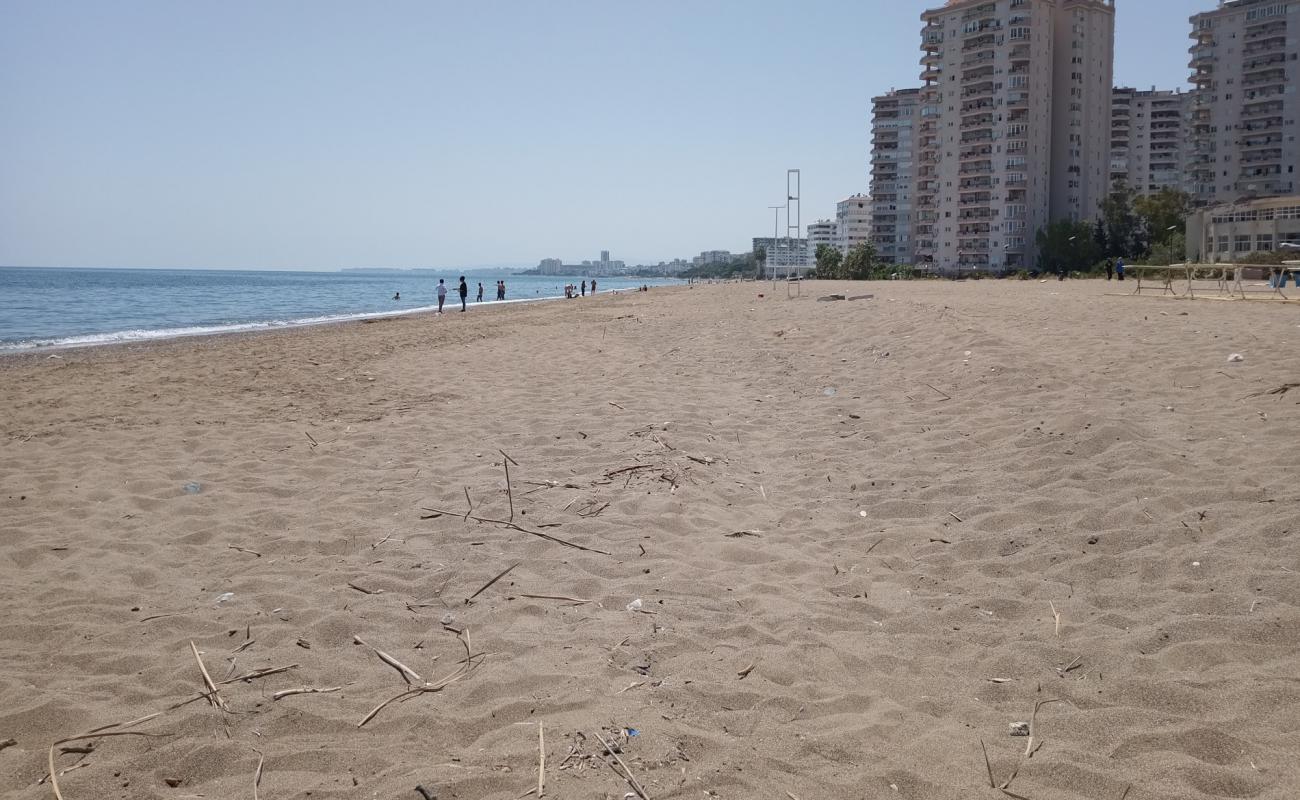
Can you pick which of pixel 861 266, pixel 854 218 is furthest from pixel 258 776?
pixel 854 218

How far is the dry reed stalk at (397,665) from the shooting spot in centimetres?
300

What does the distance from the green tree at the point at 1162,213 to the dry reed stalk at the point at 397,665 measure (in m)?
71.0

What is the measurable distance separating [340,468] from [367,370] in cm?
639

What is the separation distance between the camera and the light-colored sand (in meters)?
2.49

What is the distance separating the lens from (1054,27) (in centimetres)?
7769

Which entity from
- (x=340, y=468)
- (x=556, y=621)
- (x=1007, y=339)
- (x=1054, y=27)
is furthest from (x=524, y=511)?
(x=1054, y=27)

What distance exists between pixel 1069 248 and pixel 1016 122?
1715cm

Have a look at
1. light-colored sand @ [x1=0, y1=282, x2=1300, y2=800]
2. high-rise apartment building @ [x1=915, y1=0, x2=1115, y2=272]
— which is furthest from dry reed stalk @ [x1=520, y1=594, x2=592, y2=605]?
high-rise apartment building @ [x1=915, y1=0, x2=1115, y2=272]

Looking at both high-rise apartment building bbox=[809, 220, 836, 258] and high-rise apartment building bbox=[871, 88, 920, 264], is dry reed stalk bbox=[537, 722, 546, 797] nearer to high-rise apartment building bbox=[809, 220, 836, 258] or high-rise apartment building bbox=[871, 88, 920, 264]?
high-rise apartment building bbox=[871, 88, 920, 264]

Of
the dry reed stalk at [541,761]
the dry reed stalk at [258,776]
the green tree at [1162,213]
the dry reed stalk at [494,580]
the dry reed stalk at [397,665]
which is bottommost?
the dry reed stalk at [258,776]

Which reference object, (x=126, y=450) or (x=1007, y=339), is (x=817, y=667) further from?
(x=1007, y=339)

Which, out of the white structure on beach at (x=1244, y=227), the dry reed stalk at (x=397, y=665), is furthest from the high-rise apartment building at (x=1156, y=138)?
the dry reed stalk at (x=397, y=665)

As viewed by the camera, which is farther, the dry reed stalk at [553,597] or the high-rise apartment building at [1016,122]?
the high-rise apartment building at [1016,122]

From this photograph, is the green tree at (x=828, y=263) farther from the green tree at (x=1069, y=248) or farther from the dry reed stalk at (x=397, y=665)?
the dry reed stalk at (x=397, y=665)
